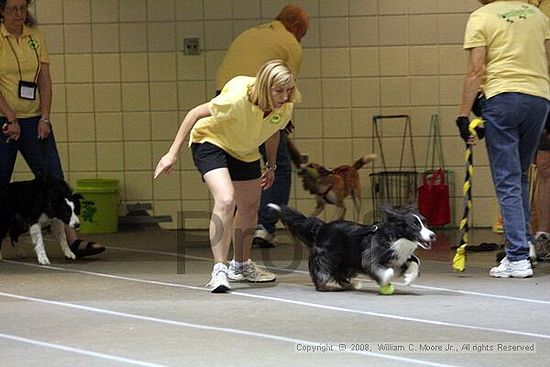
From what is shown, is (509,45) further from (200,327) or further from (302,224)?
(200,327)

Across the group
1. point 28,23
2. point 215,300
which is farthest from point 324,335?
point 28,23

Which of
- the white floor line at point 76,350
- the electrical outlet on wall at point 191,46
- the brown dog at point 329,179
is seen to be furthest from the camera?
the electrical outlet on wall at point 191,46

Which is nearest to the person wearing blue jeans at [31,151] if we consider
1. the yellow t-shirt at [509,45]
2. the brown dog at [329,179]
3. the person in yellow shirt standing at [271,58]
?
the person in yellow shirt standing at [271,58]

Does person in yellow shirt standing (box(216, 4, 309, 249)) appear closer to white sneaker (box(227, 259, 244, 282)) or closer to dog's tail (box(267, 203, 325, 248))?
white sneaker (box(227, 259, 244, 282))

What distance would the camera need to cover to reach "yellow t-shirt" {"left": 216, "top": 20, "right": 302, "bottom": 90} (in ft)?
23.8

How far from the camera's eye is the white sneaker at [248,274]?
611 cm

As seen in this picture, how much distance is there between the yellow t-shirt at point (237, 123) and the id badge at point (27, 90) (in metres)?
1.78

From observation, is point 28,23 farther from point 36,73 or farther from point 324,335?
point 324,335

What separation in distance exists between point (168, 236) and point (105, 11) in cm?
191

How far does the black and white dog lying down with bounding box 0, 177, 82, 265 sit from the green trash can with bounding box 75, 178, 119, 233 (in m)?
1.54

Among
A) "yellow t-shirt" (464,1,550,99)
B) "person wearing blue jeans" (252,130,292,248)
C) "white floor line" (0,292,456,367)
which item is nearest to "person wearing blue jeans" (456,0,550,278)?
"yellow t-shirt" (464,1,550,99)

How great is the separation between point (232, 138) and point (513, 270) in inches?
69.2

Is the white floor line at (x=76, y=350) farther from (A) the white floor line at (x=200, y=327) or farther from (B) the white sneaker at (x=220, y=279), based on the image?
(B) the white sneaker at (x=220, y=279)

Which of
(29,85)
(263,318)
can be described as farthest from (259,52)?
(263,318)
